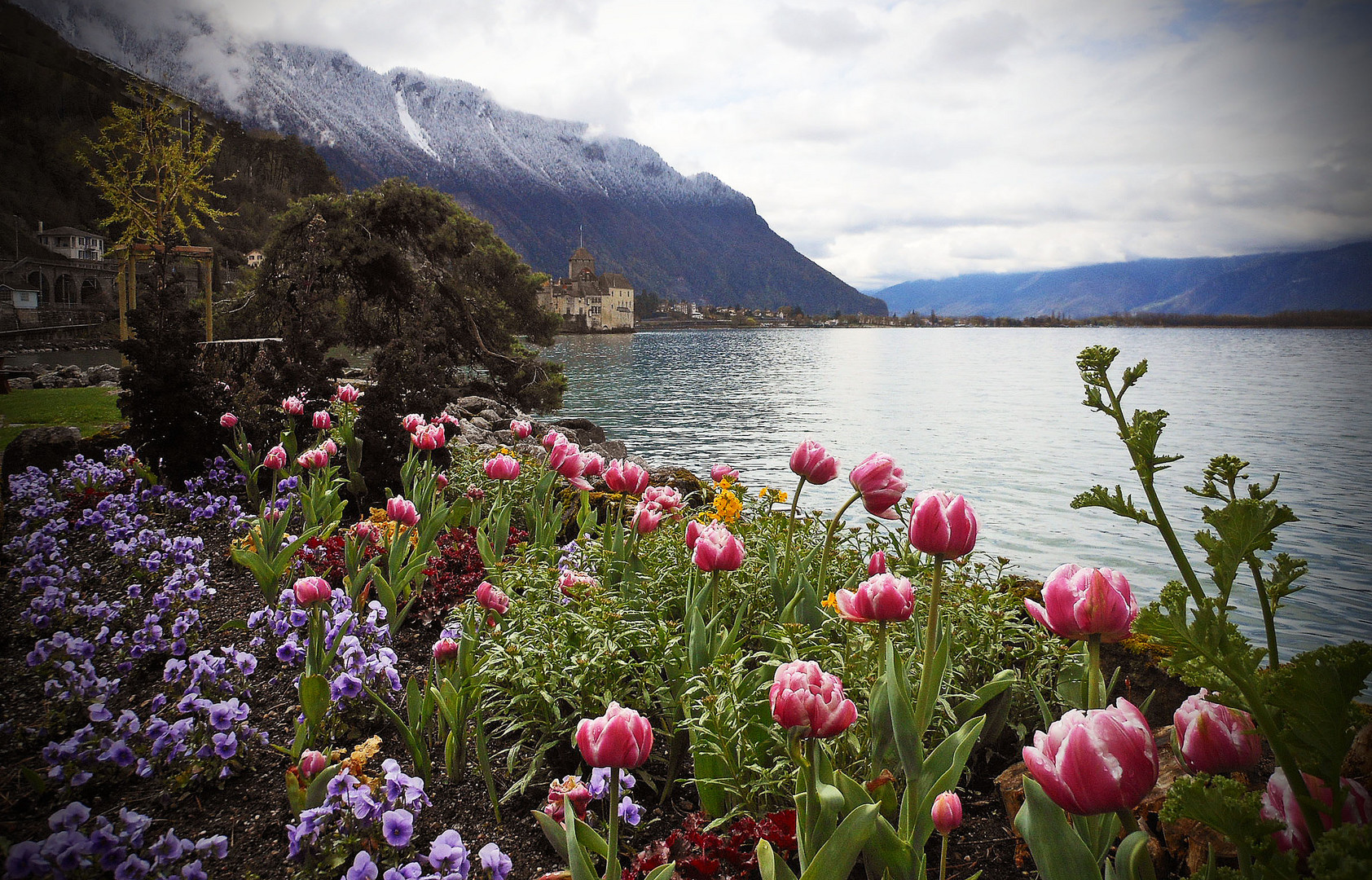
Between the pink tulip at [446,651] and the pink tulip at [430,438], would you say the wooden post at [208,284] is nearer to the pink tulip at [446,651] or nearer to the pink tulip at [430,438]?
the pink tulip at [430,438]

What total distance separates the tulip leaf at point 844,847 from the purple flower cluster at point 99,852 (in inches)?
51.5

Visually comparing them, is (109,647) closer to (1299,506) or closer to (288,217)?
(288,217)

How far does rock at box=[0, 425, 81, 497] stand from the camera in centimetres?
560

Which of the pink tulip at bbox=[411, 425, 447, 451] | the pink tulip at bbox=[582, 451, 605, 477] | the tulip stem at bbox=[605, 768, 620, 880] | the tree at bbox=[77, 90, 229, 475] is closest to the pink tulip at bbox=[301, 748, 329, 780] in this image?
the tulip stem at bbox=[605, 768, 620, 880]

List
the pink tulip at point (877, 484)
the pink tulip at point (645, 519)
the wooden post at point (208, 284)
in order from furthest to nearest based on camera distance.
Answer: the wooden post at point (208, 284)
the pink tulip at point (645, 519)
the pink tulip at point (877, 484)

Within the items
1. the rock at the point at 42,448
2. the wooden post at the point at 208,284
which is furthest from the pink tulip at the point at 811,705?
the rock at the point at 42,448

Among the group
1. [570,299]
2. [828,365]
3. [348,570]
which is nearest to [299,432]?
[348,570]

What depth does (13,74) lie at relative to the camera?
87.4 inches

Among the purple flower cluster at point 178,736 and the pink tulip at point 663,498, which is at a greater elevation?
the pink tulip at point 663,498

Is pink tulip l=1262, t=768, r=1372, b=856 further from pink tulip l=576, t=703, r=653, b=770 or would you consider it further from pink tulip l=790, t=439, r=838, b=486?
pink tulip l=790, t=439, r=838, b=486

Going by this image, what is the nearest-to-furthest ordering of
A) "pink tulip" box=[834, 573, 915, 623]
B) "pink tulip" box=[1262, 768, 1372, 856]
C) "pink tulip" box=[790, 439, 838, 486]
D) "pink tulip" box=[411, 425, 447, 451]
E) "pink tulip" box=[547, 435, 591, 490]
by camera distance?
1. "pink tulip" box=[1262, 768, 1372, 856]
2. "pink tulip" box=[834, 573, 915, 623]
3. "pink tulip" box=[790, 439, 838, 486]
4. "pink tulip" box=[547, 435, 591, 490]
5. "pink tulip" box=[411, 425, 447, 451]

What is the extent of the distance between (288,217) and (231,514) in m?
6.19

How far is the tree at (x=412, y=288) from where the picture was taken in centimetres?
1036

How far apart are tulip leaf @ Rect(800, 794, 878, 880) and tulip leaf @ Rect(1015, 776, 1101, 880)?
10.5 inches
